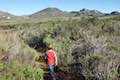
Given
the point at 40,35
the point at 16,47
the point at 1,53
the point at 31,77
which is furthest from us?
the point at 40,35

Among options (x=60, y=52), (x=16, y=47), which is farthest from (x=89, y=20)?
(x=16, y=47)

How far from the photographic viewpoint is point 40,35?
26922 mm

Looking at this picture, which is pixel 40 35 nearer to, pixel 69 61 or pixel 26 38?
pixel 26 38

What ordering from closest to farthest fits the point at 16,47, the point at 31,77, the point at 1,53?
the point at 31,77, the point at 1,53, the point at 16,47

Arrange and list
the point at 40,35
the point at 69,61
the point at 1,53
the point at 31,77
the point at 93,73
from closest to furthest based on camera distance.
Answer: the point at 31,77 < the point at 93,73 < the point at 1,53 < the point at 69,61 < the point at 40,35

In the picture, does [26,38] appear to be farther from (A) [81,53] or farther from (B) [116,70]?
(B) [116,70]

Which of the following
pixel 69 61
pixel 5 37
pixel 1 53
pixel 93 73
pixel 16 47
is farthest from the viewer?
pixel 5 37

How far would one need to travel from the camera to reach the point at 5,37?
17281mm

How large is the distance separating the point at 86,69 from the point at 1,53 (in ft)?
11.8

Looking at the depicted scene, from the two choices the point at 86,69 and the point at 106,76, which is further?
the point at 86,69

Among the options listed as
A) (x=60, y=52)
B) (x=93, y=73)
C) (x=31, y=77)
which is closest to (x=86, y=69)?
(x=93, y=73)

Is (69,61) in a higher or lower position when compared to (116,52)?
lower

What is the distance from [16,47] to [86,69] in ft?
12.3

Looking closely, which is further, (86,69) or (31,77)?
(86,69)
